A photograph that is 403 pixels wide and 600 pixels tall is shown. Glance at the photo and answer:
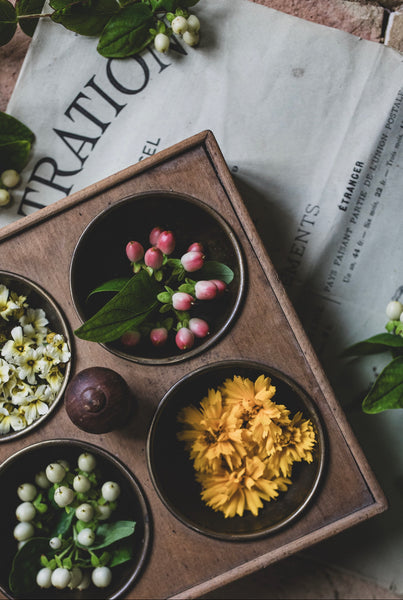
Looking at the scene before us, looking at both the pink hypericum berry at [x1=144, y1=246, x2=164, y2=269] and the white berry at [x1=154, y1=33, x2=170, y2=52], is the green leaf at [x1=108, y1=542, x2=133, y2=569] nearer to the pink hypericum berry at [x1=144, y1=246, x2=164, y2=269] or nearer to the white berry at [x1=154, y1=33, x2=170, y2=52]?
the pink hypericum berry at [x1=144, y1=246, x2=164, y2=269]

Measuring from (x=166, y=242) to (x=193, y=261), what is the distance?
43mm

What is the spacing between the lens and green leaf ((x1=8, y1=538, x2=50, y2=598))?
622 mm

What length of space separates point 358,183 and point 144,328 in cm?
37

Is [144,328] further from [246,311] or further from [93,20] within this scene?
[93,20]

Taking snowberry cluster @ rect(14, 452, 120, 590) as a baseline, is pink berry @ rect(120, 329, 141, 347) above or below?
above

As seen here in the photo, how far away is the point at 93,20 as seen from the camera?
73 centimetres

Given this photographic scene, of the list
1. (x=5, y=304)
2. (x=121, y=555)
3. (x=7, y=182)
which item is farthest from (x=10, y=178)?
(x=121, y=555)

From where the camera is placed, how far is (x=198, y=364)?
621 millimetres

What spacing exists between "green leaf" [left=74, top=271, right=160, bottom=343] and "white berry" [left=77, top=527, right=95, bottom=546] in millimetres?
242

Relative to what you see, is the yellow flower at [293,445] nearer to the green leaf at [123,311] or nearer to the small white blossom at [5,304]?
the green leaf at [123,311]

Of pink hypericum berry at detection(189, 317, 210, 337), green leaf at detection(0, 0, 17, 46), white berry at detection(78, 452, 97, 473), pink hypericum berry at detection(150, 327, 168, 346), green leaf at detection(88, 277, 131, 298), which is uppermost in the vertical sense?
green leaf at detection(0, 0, 17, 46)

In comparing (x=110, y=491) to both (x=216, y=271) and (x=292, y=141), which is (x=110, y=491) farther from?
(x=292, y=141)

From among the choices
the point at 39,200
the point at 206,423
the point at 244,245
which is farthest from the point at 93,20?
the point at 206,423

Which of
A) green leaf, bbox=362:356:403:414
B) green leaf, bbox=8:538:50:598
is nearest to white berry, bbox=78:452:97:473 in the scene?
A: green leaf, bbox=8:538:50:598
